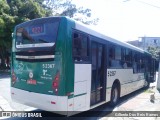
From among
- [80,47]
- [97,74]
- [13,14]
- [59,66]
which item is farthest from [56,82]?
[13,14]

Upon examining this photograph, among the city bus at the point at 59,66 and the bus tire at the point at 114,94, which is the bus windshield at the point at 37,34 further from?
the bus tire at the point at 114,94

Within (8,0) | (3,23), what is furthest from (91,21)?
(3,23)

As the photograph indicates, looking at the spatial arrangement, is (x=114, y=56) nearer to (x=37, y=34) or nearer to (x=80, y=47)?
(x=80, y=47)

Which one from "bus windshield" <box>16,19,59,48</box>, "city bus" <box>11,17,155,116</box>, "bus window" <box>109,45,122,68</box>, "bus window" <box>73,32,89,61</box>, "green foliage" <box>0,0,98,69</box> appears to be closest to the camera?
"city bus" <box>11,17,155,116</box>

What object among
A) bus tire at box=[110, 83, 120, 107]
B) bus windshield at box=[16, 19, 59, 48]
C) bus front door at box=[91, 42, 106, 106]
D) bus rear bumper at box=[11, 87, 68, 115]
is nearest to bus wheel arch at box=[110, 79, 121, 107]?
bus tire at box=[110, 83, 120, 107]

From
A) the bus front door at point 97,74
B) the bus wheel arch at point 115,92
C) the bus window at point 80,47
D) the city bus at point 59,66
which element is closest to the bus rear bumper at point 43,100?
the city bus at point 59,66

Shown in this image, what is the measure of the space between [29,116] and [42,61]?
225cm

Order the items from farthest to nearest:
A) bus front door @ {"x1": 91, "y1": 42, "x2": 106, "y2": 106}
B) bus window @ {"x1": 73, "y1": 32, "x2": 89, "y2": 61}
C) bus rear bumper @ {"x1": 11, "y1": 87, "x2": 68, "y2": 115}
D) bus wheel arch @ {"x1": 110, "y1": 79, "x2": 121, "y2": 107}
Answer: bus wheel arch @ {"x1": 110, "y1": 79, "x2": 121, "y2": 107}
bus front door @ {"x1": 91, "y1": 42, "x2": 106, "y2": 106}
bus window @ {"x1": 73, "y1": 32, "x2": 89, "y2": 61}
bus rear bumper @ {"x1": 11, "y1": 87, "x2": 68, "y2": 115}

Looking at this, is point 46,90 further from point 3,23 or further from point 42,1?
point 42,1

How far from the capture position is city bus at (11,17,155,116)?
20.8 ft

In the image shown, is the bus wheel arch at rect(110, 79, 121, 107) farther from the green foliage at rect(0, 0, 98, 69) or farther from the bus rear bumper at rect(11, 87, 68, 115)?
the green foliage at rect(0, 0, 98, 69)

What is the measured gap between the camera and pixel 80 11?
3809 centimetres

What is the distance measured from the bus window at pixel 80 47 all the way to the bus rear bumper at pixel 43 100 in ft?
4.20

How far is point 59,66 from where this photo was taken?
20.7 ft
